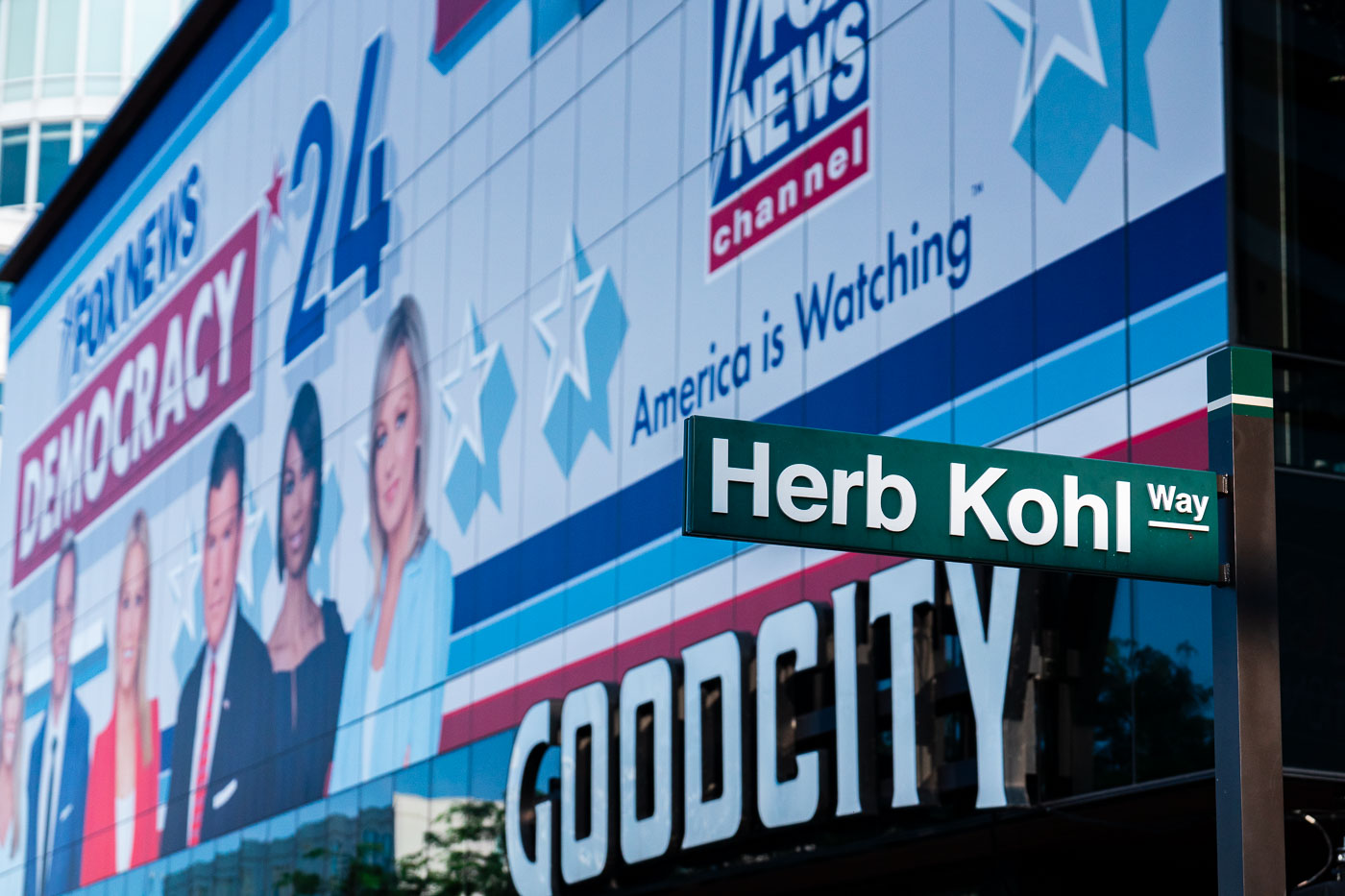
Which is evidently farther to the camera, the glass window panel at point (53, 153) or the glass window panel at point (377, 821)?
the glass window panel at point (53, 153)

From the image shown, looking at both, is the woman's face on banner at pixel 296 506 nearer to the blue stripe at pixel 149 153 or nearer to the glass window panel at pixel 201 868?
the glass window panel at pixel 201 868

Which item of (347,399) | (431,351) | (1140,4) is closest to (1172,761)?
(1140,4)

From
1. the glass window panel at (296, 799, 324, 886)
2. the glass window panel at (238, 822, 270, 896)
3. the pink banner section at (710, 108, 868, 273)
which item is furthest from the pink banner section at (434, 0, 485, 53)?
the glass window panel at (238, 822, 270, 896)

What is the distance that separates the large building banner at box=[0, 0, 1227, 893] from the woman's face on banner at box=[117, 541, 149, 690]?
0.35 ft

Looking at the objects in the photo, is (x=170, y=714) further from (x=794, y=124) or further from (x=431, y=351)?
(x=794, y=124)

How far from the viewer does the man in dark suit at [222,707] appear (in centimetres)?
3134

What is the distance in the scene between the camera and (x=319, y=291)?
3123 centimetres

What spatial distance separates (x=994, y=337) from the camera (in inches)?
637

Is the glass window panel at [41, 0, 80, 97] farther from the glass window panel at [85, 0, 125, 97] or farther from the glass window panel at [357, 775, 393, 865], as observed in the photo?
the glass window panel at [357, 775, 393, 865]

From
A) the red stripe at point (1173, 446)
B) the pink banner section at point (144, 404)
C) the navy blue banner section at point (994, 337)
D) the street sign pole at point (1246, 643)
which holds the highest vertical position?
the pink banner section at point (144, 404)

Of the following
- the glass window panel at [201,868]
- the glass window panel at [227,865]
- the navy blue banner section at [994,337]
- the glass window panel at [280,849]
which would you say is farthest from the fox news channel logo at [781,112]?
the glass window panel at [201,868]

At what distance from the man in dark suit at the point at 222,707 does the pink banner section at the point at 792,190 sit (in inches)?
543

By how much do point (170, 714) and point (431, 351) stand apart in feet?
36.6

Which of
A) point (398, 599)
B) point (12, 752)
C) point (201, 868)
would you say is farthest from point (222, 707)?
point (12, 752)
